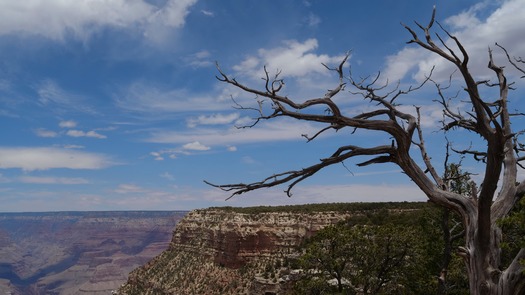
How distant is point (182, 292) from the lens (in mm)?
69250

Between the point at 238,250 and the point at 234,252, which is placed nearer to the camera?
the point at 238,250

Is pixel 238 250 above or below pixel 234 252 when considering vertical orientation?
above

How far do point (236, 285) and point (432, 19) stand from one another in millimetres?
61010

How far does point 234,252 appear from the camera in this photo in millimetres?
69500

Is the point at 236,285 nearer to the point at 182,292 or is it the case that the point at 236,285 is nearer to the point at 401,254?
the point at 182,292

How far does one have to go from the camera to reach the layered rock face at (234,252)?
212ft

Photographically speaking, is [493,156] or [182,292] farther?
[182,292]

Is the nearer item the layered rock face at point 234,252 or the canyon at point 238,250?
the canyon at point 238,250

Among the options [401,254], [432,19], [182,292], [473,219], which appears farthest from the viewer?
[182,292]

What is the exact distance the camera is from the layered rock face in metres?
64.7

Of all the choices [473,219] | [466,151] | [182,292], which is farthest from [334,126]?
[182,292]

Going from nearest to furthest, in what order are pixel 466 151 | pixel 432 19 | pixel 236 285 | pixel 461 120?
1. pixel 432 19
2. pixel 461 120
3. pixel 466 151
4. pixel 236 285

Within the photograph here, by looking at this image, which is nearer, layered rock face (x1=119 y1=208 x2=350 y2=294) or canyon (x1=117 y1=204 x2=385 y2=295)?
canyon (x1=117 y1=204 x2=385 y2=295)

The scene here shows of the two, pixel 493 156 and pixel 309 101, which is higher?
pixel 309 101
